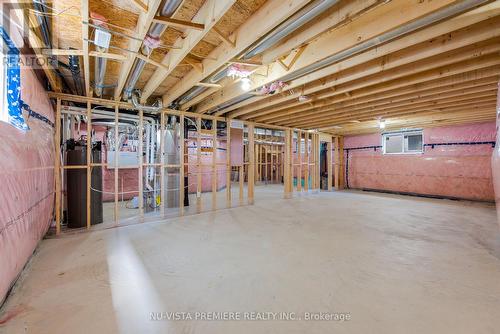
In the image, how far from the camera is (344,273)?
2127 millimetres

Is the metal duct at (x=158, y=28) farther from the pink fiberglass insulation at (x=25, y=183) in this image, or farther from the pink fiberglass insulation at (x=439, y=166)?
the pink fiberglass insulation at (x=439, y=166)

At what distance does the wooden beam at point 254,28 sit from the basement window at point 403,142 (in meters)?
7.28

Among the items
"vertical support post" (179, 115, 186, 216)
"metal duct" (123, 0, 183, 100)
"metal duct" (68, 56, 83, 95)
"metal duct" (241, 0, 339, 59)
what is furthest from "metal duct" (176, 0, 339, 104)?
"vertical support post" (179, 115, 186, 216)

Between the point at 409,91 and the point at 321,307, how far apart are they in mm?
3307

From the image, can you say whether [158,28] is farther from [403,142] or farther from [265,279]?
[403,142]

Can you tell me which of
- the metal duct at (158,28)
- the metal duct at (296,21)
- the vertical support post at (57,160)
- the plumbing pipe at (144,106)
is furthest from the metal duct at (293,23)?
the vertical support post at (57,160)

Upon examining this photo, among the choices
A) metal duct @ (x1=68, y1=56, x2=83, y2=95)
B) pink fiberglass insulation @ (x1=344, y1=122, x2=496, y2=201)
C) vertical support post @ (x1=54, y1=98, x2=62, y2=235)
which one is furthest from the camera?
pink fiberglass insulation @ (x1=344, y1=122, x2=496, y2=201)

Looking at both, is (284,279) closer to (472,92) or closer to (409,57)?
(409,57)

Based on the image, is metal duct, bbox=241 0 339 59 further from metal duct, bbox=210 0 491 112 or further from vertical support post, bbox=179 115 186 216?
vertical support post, bbox=179 115 186 216

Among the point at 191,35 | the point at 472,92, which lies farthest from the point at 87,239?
the point at 472,92

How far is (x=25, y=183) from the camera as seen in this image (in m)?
2.17

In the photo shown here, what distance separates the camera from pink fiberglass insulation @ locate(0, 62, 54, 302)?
5.61 feet

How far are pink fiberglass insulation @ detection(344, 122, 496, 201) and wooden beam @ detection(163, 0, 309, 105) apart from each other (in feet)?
23.8

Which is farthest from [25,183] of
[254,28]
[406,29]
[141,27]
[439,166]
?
[439,166]
